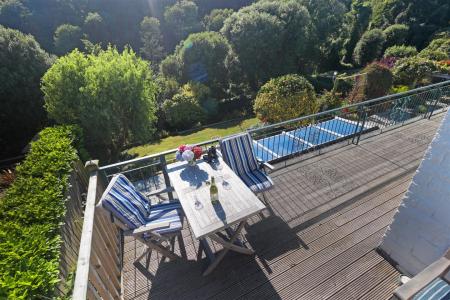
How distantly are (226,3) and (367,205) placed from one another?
160 feet

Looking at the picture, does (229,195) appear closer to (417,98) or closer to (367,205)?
(367,205)

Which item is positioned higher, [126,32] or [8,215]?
[126,32]

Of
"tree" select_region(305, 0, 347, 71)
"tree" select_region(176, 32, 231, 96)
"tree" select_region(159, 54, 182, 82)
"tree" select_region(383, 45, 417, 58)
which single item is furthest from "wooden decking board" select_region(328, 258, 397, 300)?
"tree" select_region(305, 0, 347, 71)

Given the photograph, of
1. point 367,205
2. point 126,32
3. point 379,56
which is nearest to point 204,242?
point 367,205

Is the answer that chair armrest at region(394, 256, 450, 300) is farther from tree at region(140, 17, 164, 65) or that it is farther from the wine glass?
tree at region(140, 17, 164, 65)

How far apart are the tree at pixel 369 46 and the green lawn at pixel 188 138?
1905cm

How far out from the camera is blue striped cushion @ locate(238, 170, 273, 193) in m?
3.64

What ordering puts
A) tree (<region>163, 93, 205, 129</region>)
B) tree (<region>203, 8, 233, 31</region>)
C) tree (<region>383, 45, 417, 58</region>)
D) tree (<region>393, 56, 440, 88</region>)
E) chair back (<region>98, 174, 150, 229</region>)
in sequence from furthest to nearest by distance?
1. tree (<region>203, 8, 233, 31</region>)
2. tree (<region>383, 45, 417, 58</region>)
3. tree (<region>163, 93, 205, 129</region>)
4. tree (<region>393, 56, 440, 88</region>)
5. chair back (<region>98, 174, 150, 229</region>)

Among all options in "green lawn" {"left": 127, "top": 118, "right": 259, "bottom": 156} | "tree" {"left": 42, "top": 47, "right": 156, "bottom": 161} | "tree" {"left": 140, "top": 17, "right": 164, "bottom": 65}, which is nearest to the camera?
"tree" {"left": 42, "top": 47, "right": 156, "bottom": 161}

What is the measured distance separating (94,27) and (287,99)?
3549 cm

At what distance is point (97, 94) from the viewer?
979cm

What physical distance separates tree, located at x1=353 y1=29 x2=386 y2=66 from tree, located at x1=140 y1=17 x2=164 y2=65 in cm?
2569

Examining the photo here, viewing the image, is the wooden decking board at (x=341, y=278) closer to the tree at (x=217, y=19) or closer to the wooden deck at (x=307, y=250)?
the wooden deck at (x=307, y=250)

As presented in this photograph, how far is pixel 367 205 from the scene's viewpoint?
3979mm
